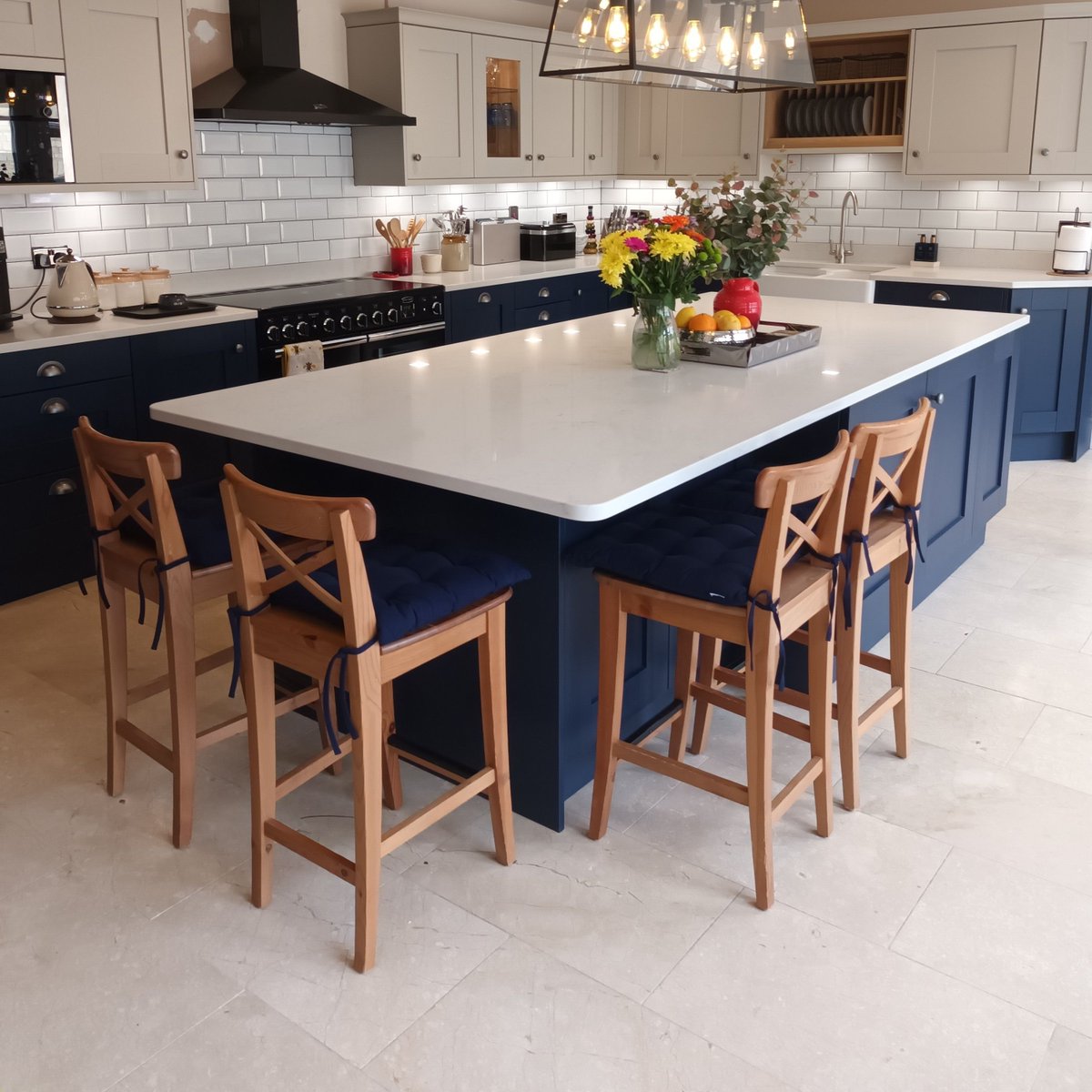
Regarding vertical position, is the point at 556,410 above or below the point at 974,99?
below

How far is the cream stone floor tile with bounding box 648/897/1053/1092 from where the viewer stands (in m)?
1.91

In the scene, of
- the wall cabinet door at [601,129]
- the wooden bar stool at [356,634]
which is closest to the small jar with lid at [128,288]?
the wooden bar stool at [356,634]

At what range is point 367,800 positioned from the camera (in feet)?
6.81

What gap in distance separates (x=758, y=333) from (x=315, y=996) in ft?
7.77

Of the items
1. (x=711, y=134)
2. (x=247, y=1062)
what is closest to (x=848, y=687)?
(x=247, y=1062)

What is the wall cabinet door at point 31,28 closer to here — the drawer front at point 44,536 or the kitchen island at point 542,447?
the drawer front at point 44,536

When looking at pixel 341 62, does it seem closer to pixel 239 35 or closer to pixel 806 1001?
pixel 239 35

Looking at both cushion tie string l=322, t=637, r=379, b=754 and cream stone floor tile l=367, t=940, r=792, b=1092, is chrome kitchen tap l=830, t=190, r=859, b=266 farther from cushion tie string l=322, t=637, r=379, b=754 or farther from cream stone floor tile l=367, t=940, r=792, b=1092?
cream stone floor tile l=367, t=940, r=792, b=1092

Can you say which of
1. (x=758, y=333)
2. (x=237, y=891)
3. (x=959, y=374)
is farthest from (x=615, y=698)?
(x=959, y=374)

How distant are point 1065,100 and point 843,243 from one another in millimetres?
1426

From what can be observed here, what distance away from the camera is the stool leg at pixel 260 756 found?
2.22m

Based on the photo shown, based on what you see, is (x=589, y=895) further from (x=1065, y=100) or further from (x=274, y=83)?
(x=1065, y=100)

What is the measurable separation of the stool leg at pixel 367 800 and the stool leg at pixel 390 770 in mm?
440

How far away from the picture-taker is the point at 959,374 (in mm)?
3777
